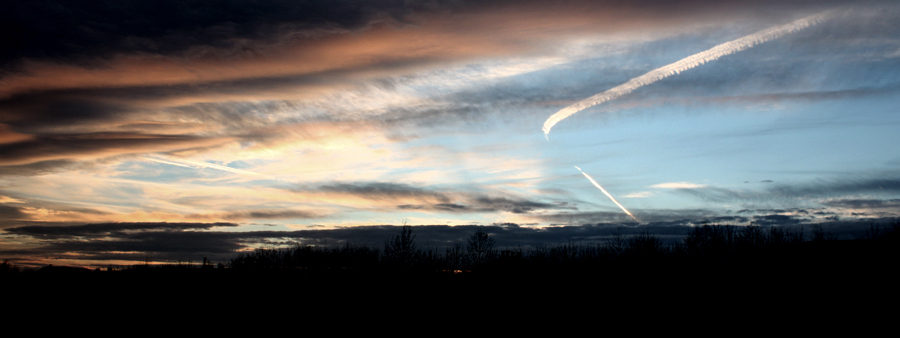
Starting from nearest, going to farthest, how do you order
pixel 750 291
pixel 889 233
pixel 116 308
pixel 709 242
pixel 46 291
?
1. pixel 116 308
2. pixel 46 291
3. pixel 750 291
4. pixel 889 233
5. pixel 709 242

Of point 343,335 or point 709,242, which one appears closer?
point 343,335

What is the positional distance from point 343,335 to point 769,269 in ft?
175

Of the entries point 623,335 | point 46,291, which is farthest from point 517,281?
point 46,291

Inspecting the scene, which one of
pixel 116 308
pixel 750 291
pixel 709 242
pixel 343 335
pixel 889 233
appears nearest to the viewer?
pixel 343 335

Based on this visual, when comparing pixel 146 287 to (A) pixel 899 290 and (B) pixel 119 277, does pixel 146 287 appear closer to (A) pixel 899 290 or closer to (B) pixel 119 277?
(B) pixel 119 277

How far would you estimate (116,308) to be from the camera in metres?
29.1

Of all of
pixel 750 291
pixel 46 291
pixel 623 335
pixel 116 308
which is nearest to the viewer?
pixel 623 335

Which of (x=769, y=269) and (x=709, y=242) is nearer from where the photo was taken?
(x=769, y=269)

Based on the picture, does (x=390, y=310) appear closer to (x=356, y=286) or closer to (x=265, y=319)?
(x=265, y=319)

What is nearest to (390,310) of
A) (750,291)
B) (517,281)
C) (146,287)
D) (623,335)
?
(623,335)

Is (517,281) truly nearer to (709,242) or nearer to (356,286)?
(356,286)

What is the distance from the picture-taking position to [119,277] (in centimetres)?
5041

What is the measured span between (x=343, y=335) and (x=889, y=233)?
8733cm

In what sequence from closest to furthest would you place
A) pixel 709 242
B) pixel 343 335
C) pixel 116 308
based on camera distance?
pixel 343 335
pixel 116 308
pixel 709 242
